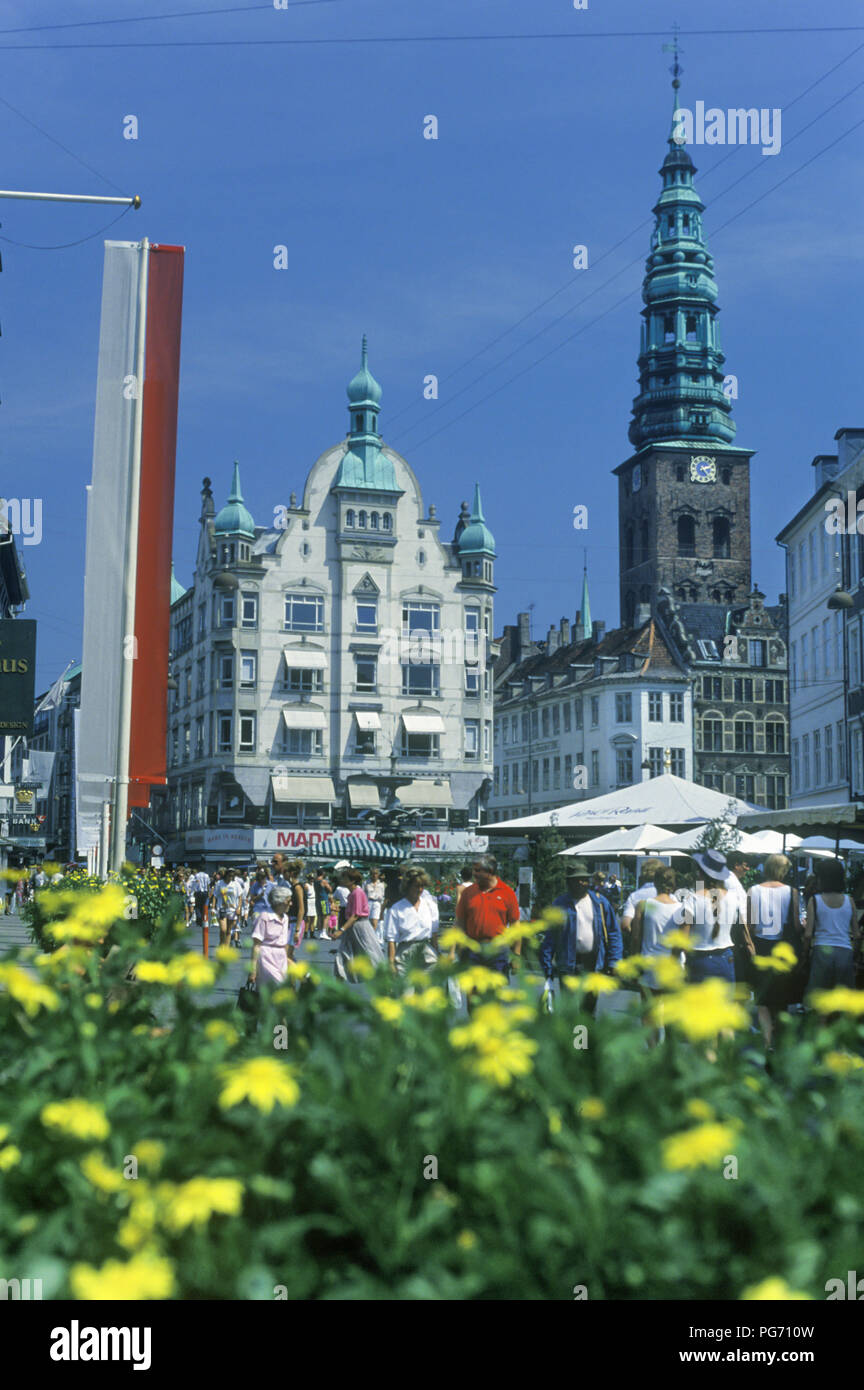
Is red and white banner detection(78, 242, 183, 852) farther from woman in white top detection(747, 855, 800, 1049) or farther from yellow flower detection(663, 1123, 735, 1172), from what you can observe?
yellow flower detection(663, 1123, 735, 1172)

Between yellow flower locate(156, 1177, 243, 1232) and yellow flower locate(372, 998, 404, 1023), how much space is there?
1.06 meters

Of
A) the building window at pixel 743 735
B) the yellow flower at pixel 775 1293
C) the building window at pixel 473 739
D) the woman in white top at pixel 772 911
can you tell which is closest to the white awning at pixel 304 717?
the building window at pixel 473 739

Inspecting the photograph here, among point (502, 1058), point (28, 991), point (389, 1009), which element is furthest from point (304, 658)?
point (502, 1058)

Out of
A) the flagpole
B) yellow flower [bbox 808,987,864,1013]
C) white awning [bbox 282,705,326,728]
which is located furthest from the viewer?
white awning [bbox 282,705,326,728]

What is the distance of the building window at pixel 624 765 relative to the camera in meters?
109

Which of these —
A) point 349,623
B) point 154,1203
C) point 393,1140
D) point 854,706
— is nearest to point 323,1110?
point 393,1140

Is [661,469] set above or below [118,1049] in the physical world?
above

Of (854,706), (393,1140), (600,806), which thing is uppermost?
(854,706)

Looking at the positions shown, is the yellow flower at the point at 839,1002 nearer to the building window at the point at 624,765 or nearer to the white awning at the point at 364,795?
the white awning at the point at 364,795

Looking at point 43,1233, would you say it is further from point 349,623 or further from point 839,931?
point 349,623

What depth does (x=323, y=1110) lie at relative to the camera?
11.7 feet

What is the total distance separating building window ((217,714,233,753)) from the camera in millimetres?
81250

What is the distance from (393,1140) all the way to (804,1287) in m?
0.92

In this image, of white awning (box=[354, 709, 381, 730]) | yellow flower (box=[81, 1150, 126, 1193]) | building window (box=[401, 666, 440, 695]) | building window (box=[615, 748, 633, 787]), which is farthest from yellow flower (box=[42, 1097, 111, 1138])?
building window (box=[615, 748, 633, 787])
